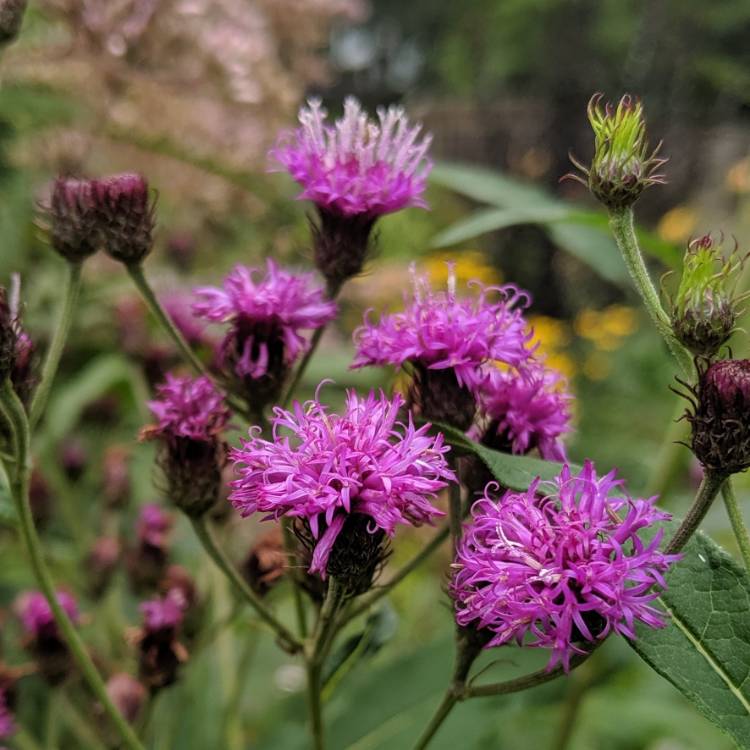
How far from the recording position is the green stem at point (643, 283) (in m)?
0.75

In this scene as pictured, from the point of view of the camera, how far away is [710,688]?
0.67m


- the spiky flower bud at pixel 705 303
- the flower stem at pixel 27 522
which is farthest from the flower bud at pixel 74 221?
the spiky flower bud at pixel 705 303

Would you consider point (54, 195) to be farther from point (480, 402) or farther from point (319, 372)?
point (319, 372)

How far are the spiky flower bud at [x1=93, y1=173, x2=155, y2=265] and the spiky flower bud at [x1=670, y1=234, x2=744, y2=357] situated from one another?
575 millimetres

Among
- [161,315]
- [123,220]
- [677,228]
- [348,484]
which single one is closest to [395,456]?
[348,484]

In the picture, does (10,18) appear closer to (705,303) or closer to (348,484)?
(348,484)

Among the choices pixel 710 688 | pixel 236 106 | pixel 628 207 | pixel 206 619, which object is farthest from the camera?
pixel 236 106

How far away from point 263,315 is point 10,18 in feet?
1.71

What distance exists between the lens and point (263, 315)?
943 mm

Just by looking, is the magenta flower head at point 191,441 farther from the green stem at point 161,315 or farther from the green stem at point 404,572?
the green stem at point 404,572

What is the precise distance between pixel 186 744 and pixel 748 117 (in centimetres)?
1233

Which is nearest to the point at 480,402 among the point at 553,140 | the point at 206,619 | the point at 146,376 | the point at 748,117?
the point at 206,619

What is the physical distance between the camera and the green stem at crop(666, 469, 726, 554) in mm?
669

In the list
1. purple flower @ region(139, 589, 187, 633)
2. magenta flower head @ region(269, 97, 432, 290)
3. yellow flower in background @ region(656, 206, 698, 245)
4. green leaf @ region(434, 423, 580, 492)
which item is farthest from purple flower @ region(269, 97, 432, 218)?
yellow flower in background @ region(656, 206, 698, 245)
